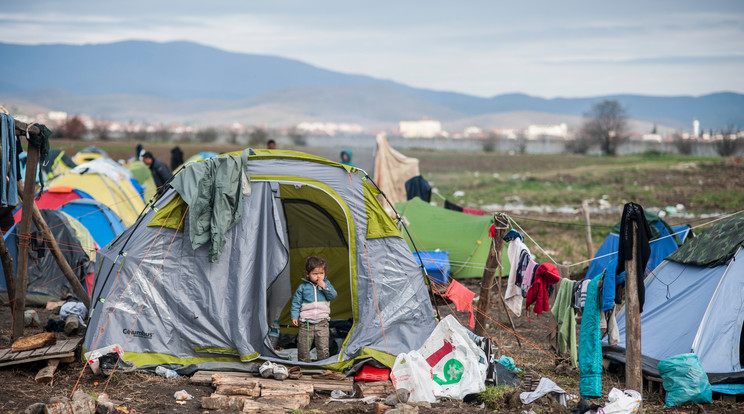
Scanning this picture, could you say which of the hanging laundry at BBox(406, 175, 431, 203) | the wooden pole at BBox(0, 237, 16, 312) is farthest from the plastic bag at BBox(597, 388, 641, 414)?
the hanging laundry at BBox(406, 175, 431, 203)

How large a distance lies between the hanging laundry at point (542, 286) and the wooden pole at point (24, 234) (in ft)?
18.1

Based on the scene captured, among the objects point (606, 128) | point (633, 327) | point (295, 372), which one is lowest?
point (295, 372)

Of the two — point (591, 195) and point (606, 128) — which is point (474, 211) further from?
point (606, 128)

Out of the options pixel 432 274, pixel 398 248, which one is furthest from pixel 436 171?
pixel 398 248

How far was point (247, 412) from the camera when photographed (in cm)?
566

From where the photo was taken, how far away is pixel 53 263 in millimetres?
10164

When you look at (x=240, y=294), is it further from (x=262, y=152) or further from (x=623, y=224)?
(x=623, y=224)

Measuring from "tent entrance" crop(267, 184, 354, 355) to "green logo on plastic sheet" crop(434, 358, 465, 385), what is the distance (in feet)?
6.81

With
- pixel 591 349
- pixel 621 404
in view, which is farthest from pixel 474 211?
pixel 621 404

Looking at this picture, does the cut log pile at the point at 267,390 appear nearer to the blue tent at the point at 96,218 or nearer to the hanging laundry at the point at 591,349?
the hanging laundry at the point at 591,349

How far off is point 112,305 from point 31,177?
1781 mm

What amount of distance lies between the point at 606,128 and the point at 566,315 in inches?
2549

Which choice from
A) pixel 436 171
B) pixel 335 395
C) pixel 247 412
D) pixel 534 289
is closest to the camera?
pixel 247 412

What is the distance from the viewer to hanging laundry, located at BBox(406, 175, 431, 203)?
611 inches
